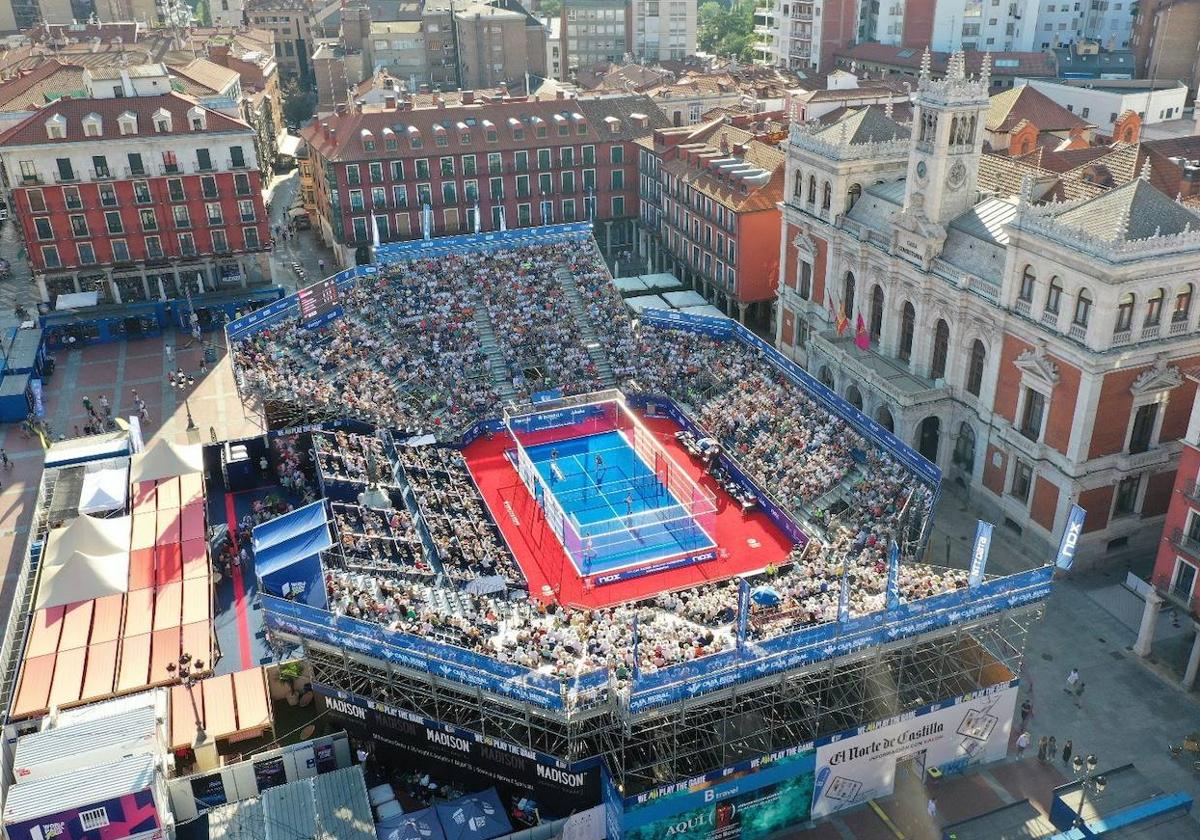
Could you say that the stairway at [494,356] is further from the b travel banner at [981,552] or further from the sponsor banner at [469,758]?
the b travel banner at [981,552]

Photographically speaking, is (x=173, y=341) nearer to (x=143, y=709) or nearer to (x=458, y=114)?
(x=458, y=114)

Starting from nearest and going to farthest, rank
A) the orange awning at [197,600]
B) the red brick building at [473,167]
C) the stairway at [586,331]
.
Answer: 1. the orange awning at [197,600]
2. the stairway at [586,331]
3. the red brick building at [473,167]

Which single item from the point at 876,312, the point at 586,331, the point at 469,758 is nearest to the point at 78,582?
the point at 469,758

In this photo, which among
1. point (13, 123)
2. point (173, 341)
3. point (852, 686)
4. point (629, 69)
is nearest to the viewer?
point (852, 686)

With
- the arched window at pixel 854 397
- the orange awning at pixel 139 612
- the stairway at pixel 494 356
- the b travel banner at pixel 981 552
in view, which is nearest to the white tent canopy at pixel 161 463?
the orange awning at pixel 139 612

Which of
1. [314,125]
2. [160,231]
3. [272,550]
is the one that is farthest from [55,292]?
[272,550]

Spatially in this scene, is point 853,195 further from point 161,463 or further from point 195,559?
point 195,559

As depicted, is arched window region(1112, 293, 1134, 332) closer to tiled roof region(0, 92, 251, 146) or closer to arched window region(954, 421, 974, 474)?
arched window region(954, 421, 974, 474)
